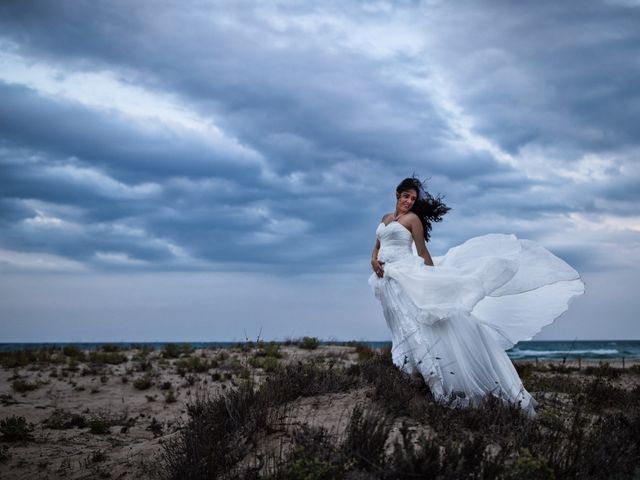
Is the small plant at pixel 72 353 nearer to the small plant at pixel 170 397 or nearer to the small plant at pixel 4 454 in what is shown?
the small plant at pixel 170 397

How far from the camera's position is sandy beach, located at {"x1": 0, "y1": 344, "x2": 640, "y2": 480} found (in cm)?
709

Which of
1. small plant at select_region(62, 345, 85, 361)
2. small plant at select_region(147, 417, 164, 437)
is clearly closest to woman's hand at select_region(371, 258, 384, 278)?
small plant at select_region(147, 417, 164, 437)

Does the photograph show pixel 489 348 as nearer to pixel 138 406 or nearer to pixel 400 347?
pixel 400 347

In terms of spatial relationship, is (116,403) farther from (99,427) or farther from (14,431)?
(14,431)

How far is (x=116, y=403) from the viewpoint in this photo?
1208 centimetres

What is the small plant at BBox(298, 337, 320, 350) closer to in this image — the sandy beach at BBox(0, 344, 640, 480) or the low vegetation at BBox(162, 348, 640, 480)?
the sandy beach at BBox(0, 344, 640, 480)

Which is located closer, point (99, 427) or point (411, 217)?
point (411, 217)

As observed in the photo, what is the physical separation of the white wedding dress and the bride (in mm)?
12

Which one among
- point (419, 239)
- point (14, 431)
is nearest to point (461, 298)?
point (419, 239)

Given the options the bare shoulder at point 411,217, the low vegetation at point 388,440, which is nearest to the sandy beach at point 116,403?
the low vegetation at point 388,440

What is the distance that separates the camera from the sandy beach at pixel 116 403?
709 centimetres

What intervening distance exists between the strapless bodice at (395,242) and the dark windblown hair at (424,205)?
57 centimetres

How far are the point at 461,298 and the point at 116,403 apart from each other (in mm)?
8578

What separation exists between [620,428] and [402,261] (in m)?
3.23
